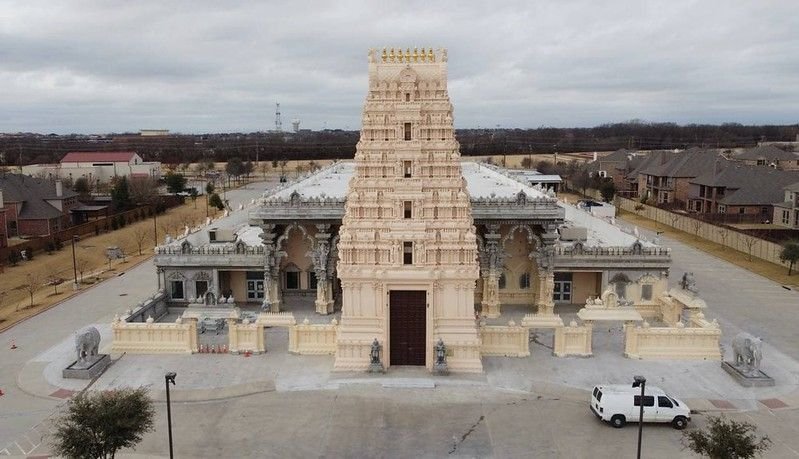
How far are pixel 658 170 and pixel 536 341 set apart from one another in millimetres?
70651

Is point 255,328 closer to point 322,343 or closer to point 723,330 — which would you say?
point 322,343

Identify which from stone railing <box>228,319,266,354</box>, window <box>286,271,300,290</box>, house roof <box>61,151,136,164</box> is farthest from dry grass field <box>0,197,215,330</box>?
house roof <box>61,151,136,164</box>

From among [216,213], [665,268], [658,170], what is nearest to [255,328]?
[665,268]

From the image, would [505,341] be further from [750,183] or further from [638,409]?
[750,183]

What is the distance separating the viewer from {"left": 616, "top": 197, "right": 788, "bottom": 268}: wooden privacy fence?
179ft

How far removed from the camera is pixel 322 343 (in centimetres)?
3034

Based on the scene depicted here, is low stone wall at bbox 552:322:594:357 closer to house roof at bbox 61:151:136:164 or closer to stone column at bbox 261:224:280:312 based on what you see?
stone column at bbox 261:224:280:312

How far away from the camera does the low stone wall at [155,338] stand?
101ft

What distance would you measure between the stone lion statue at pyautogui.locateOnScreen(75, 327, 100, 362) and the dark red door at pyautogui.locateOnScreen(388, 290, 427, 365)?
1330 centimetres

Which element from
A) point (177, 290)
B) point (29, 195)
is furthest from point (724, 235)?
point (29, 195)

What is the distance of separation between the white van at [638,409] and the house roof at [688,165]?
68.8 m

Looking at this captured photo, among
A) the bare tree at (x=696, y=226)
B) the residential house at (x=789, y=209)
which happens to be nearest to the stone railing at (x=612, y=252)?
the bare tree at (x=696, y=226)

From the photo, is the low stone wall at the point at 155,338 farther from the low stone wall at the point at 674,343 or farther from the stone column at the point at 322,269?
the low stone wall at the point at 674,343

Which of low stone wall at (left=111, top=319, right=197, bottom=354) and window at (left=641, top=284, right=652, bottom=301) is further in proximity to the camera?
Result: window at (left=641, top=284, right=652, bottom=301)
